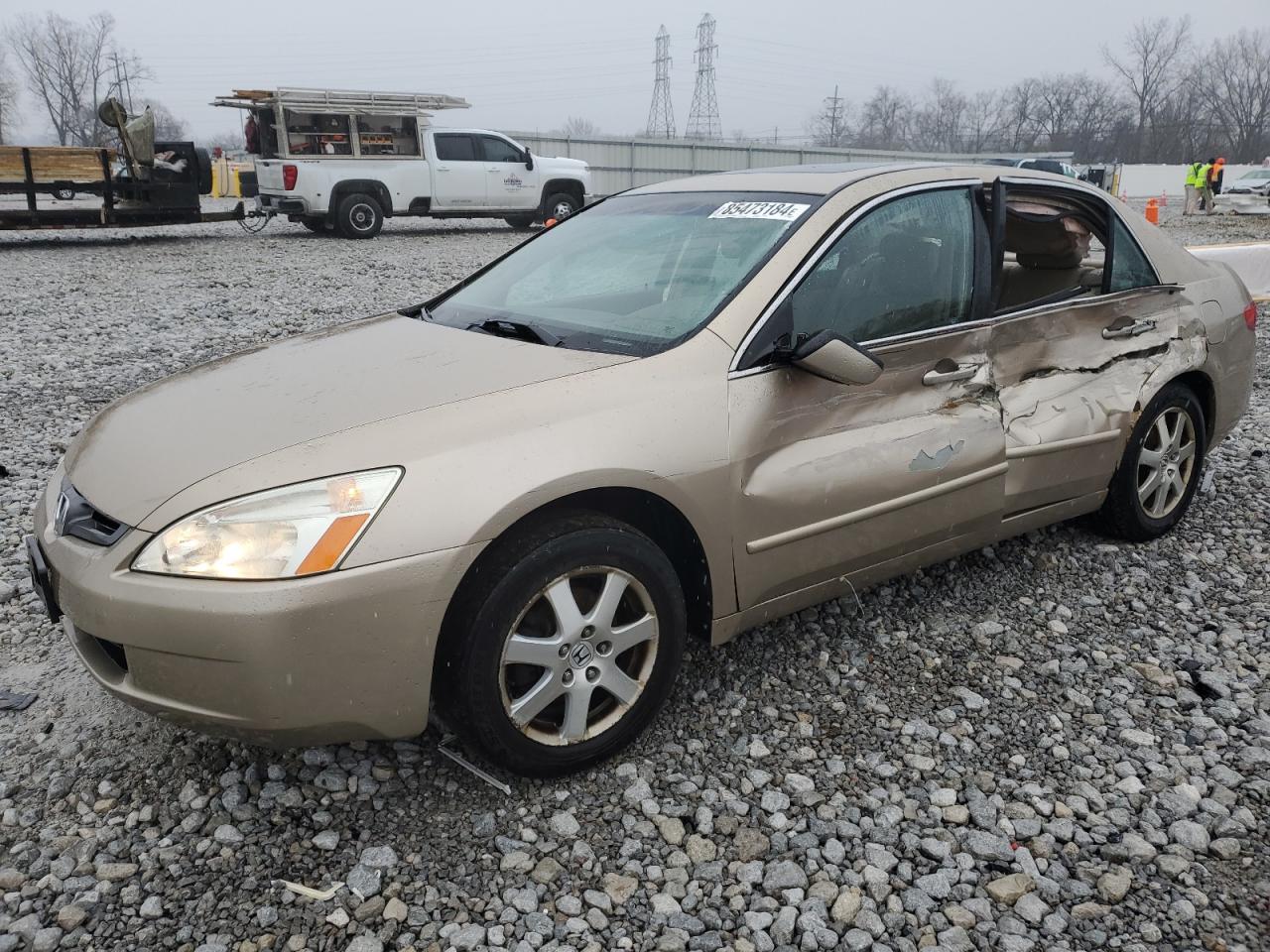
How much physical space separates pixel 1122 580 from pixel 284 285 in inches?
381

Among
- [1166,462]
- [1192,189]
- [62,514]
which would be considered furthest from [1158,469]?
[1192,189]

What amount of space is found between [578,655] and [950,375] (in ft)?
5.10

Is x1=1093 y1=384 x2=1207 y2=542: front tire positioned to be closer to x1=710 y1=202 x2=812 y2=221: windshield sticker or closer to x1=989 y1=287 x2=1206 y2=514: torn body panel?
x1=989 y1=287 x2=1206 y2=514: torn body panel

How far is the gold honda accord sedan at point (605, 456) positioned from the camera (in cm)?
217

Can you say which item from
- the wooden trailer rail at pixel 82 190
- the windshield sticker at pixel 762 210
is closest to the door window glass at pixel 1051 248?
the windshield sticker at pixel 762 210

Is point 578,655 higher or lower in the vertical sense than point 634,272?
lower

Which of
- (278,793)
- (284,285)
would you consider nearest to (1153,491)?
(278,793)

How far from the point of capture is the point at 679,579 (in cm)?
281

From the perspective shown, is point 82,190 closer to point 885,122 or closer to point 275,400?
point 275,400

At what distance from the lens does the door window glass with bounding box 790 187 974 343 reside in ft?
9.74

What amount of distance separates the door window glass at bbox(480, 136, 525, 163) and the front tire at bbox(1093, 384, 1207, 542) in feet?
50.1

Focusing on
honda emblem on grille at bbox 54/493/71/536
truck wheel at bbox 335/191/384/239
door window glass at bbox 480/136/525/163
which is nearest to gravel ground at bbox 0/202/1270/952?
honda emblem on grille at bbox 54/493/71/536

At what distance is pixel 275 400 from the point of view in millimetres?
2629

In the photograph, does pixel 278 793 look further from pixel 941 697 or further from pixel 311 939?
pixel 941 697
